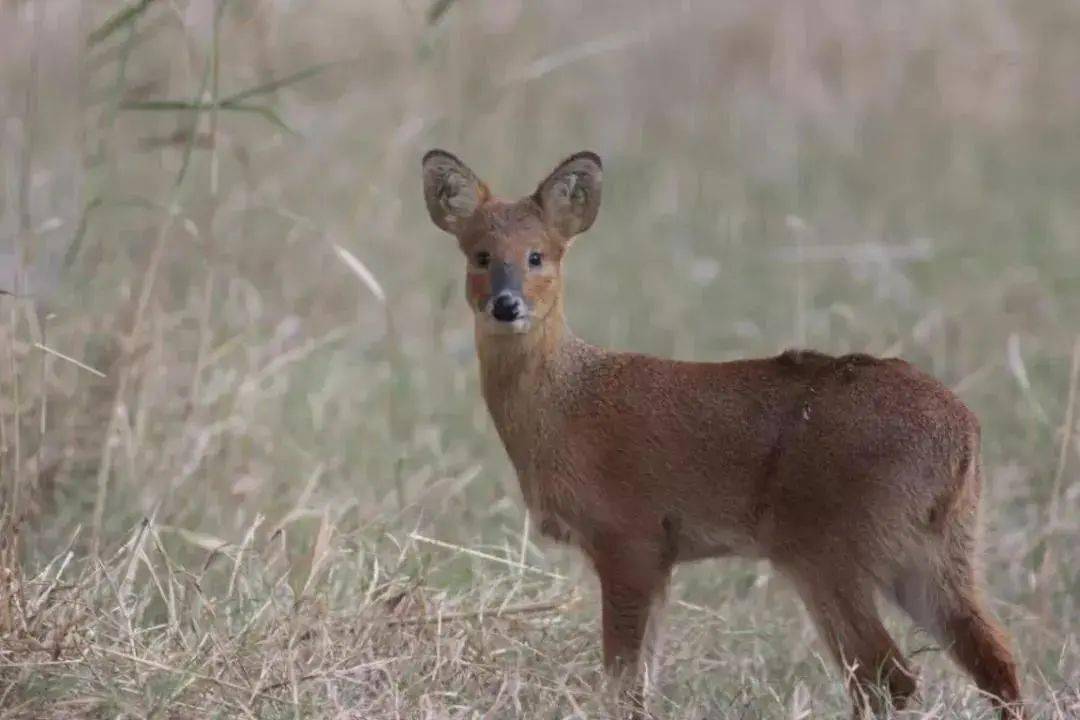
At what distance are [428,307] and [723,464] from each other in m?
3.70

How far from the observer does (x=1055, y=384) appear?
708 cm

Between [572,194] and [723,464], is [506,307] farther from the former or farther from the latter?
[723,464]

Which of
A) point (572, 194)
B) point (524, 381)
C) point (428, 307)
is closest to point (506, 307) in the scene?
point (524, 381)

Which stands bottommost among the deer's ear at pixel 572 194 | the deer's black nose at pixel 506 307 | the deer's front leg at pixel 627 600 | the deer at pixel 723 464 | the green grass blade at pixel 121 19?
the deer's front leg at pixel 627 600

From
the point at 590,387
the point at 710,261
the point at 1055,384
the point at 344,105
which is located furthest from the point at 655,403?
the point at 344,105

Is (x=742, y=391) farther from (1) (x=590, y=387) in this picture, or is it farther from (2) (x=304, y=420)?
(2) (x=304, y=420)

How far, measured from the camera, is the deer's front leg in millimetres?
4457

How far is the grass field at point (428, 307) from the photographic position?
4.56 metres

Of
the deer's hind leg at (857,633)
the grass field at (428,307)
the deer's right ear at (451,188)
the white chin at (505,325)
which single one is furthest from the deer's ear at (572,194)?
the deer's hind leg at (857,633)

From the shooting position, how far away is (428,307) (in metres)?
8.00

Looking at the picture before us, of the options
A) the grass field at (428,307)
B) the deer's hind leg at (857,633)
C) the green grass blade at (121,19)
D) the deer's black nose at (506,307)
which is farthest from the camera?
the green grass blade at (121,19)

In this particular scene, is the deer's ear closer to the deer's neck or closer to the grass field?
the deer's neck

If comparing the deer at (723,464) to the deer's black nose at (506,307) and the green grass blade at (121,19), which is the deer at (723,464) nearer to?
the deer's black nose at (506,307)

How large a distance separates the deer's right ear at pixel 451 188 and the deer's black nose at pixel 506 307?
0.37 metres
